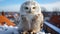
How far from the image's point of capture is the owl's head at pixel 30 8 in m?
1.77

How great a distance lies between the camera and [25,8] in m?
1.80

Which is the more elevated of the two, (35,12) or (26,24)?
(35,12)

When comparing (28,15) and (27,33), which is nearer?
(28,15)

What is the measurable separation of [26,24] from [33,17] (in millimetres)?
114

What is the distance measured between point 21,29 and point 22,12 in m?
0.23

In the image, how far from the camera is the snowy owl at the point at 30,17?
1775 millimetres

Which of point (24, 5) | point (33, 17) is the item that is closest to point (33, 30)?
point (33, 17)

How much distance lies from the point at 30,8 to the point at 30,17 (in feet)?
0.32

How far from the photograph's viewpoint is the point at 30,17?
1.77 m

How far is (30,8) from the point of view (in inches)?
69.7

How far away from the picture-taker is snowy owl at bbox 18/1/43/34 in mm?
1775

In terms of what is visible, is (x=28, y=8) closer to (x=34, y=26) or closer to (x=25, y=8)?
(x=25, y=8)

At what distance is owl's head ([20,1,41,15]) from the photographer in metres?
1.77

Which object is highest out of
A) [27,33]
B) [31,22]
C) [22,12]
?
[22,12]
